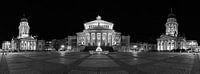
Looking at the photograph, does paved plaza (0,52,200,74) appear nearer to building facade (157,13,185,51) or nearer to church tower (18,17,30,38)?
building facade (157,13,185,51)

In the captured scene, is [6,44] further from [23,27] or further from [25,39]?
[25,39]

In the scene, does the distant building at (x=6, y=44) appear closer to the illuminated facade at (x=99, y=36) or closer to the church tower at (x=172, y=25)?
the illuminated facade at (x=99, y=36)

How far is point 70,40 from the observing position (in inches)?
6270

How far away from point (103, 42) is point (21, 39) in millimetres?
57016

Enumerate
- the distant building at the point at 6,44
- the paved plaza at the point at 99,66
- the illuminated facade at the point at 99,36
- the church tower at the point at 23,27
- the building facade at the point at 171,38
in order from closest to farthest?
1. the paved plaza at the point at 99,66
2. the building facade at the point at 171,38
3. the illuminated facade at the point at 99,36
4. the church tower at the point at 23,27
5. the distant building at the point at 6,44

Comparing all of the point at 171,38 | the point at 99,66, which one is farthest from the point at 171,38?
the point at 99,66

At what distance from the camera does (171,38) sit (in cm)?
13262

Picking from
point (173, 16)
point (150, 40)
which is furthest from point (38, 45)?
point (173, 16)

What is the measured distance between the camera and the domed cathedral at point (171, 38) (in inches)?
5226

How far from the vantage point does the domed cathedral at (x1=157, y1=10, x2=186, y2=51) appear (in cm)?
13275

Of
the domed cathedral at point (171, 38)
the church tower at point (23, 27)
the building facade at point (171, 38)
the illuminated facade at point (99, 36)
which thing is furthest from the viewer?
the church tower at point (23, 27)

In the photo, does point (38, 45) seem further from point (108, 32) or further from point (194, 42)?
point (194, 42)

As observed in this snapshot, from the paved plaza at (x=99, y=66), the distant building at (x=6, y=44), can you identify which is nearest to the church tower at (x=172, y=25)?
the paved plaza at (x=99, y=66)

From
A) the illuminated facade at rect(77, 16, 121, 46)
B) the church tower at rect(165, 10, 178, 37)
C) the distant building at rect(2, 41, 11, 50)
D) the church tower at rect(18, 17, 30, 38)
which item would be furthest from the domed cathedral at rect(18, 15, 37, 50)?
the church tower at rect(165, 10, 178, 37)
